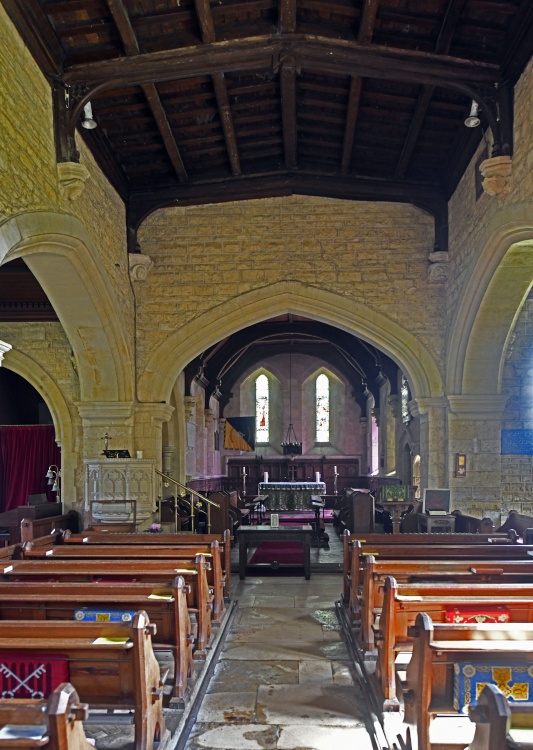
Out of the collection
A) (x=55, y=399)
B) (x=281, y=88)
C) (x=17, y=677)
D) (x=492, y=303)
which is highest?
(x=281, y=88)

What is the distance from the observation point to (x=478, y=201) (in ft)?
25.8

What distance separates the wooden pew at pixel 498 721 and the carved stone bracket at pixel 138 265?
8484 mm

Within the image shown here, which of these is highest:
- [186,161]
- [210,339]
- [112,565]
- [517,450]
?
[186,161]

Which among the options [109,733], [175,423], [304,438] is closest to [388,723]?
[109,733]

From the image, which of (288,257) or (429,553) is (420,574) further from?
(288,257)

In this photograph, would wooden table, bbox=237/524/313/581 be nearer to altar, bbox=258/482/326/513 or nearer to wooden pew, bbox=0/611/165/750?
altar, bbox=258/482/326/513

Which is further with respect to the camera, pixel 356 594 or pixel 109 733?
pixel 356 594

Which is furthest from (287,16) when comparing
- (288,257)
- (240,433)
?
(240,433)

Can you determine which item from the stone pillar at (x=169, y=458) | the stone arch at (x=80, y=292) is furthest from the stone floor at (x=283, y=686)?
the stone pillar at (x=169, y=458)

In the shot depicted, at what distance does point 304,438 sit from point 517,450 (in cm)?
931

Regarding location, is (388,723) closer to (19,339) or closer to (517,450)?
(517,450)

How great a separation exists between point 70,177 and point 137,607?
4.43 metres

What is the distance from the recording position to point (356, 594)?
5.32m

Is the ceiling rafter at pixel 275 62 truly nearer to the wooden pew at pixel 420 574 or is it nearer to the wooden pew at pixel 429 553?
the wooden pew at pixel 429 553
